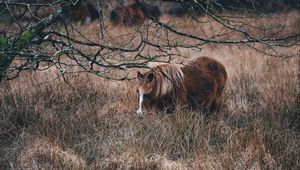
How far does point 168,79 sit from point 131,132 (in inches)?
35.1

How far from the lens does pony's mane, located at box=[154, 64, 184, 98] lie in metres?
6.02

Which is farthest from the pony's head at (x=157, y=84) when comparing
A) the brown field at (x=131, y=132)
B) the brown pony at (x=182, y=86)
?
the brown field at (x=131, y=132)

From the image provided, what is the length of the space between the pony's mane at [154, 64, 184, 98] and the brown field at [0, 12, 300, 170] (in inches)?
12.8

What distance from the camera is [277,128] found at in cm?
565

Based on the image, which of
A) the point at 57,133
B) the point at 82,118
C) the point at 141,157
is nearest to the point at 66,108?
the point at 82,118

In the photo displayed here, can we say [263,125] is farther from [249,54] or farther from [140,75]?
[249,54]

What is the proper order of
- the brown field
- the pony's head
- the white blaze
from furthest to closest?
1. the pony's head
2. the white blaze
3. the brown field

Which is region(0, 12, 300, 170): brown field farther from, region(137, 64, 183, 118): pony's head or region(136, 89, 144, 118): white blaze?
region(137, 64, 183, 118): pony's head

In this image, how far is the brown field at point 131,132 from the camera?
201 inches

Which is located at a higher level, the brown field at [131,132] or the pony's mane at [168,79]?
the pony's mane at [168,79]

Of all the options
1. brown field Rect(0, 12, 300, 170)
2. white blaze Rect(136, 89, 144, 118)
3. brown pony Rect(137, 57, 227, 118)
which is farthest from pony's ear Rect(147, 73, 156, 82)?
brown field Rect(0, 12, 300, 170)

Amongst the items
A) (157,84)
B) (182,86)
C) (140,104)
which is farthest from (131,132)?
(182,86)

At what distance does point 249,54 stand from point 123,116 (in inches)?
169

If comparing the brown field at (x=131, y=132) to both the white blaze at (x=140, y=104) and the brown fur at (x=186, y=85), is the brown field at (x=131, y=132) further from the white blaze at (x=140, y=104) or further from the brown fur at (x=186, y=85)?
the brown fur at (x=186, y=85)
